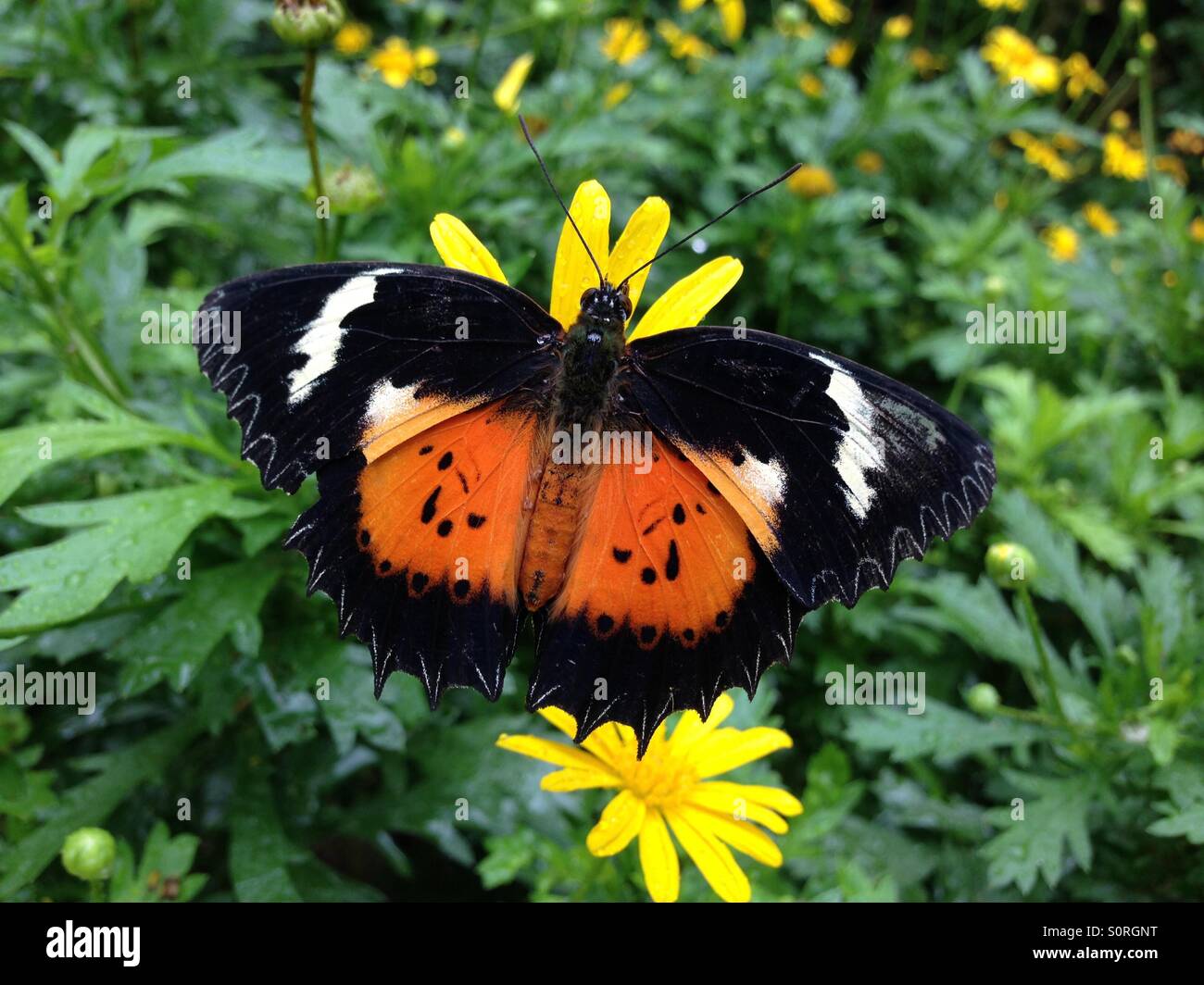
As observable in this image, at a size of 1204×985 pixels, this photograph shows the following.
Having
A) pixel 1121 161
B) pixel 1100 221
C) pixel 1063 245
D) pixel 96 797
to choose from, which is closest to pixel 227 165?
pixel 96 797

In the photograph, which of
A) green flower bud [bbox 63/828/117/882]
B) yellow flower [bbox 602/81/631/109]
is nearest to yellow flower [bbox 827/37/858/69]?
yellow flower [bbox 602/81/631/109]

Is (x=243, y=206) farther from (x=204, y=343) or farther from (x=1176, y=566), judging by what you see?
(x=1176, y=566)

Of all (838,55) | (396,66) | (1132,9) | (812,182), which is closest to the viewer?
(812,182)

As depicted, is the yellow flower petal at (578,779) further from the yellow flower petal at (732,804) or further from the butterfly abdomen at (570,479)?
the butterfly abdomen at (570,479)

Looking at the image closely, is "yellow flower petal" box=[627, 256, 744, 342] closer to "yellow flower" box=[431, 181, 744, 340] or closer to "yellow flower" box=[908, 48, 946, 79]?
"yellow flower" box=[431, 181, 744, 340]

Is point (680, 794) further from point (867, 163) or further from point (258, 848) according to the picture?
point (867, 163)

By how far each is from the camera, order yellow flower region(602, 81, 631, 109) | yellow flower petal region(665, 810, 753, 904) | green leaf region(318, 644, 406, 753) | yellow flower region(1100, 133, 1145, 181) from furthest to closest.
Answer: yellow flower region(1100, 133, 1145, 181) → yellow flower region(602, 81, 631, 109) → green leaf region(318, 644, 406, 753) → yellow flower petal region(665, 810, 753, 904)

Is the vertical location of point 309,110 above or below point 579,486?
above

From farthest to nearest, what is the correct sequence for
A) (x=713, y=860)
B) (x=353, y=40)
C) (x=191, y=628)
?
(x=353, y=40)
(x=191, y=628)
(x=713, y=860)
